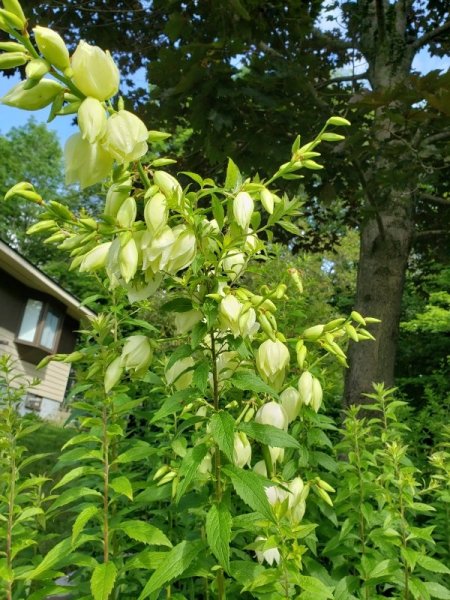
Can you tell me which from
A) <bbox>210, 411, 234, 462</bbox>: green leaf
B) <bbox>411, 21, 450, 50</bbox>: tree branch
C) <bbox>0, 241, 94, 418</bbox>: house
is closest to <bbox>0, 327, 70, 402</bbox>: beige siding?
<bbox>0, 241, 94, 418</bbox>: house

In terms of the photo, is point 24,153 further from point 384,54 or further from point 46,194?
point 384,54

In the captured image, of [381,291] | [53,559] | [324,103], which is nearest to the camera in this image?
[53,559]

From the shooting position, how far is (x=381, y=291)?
4.90 m

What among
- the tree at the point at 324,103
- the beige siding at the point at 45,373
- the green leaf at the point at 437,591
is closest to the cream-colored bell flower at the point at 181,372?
the green leaf at the point at 437,591

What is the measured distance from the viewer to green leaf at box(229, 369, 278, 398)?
43.4 inches

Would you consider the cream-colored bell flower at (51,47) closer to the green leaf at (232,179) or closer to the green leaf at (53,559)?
the green leaf at (232,179)

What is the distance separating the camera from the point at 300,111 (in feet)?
14.2

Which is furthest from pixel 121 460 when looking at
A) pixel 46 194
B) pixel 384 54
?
pixel 46 194

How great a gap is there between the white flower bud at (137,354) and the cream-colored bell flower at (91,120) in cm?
51

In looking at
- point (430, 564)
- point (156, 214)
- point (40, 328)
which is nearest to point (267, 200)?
point (156, 214)

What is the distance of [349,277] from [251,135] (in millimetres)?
21283

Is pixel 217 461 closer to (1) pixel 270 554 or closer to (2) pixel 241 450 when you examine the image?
(2) pixel 241 450

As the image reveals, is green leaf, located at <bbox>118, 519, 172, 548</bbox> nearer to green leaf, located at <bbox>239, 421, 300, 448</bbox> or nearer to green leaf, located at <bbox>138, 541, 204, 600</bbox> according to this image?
green leaf, located at <bbox>138, 541, 204, 600</bbox>

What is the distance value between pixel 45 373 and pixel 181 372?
17964mm
